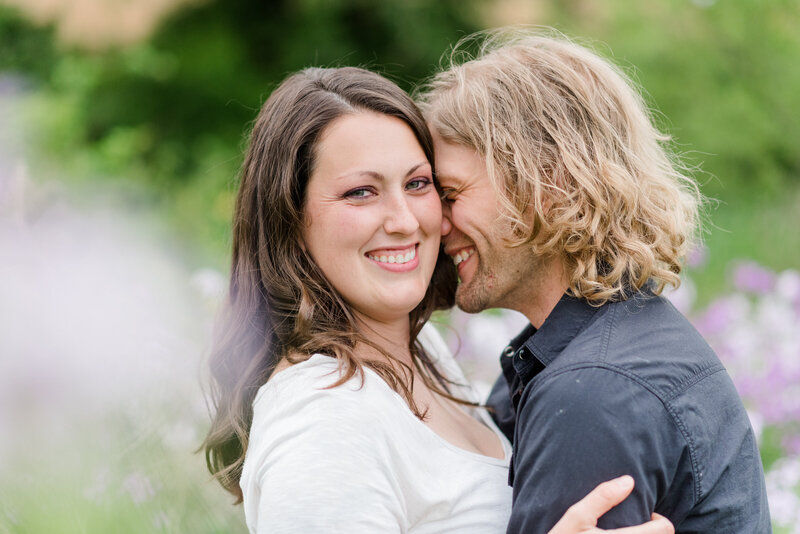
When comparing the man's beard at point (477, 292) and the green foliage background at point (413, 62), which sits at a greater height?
the man's beard at point (477, 292)

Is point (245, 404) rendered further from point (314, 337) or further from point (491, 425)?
point (491, 425)

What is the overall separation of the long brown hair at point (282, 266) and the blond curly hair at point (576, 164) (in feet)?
0.71

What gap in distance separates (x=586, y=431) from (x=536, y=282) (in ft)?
→ 2.56

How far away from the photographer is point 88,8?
8.26 metres

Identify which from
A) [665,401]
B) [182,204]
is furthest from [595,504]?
[182,204]

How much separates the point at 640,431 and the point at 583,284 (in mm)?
537

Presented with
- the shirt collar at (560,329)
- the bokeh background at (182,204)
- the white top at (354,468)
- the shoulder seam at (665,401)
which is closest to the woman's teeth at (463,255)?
the shirt collar at (560,329)

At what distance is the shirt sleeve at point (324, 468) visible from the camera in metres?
1.87

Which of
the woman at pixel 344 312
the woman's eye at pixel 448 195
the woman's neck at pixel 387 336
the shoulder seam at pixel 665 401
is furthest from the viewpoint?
the woman's eye at pixel 448 195

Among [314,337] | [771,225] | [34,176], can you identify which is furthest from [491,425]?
[771,225]

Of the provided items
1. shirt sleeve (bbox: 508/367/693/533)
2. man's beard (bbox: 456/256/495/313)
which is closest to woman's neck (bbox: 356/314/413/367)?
man's beard (bbox: 456/256/495/313)

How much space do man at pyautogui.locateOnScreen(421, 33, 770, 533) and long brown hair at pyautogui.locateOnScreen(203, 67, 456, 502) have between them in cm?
28

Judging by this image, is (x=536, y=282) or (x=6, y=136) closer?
(x=536, y=282)

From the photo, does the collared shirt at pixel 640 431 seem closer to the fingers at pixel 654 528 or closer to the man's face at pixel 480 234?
the fingers at pixel 654 528
